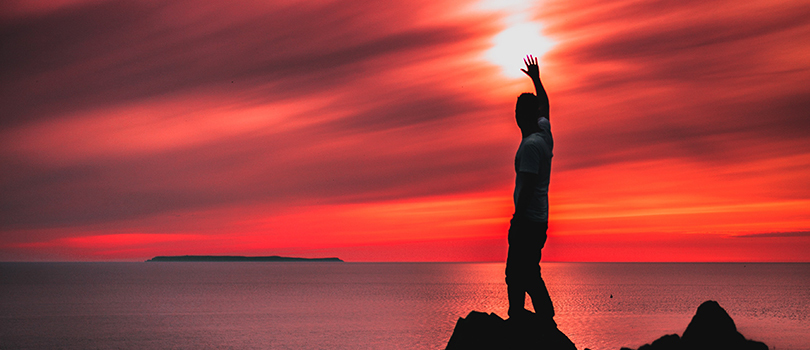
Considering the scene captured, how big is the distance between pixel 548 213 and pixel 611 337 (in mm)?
60614

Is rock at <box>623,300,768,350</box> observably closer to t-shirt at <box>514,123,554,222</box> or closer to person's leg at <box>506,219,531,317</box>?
person's leg at <box>506,219,531,317</box>

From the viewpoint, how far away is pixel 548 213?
28.2 feet

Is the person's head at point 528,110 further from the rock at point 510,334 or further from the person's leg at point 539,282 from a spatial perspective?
the rock at point 510,334

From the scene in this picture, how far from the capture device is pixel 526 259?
28.3 ft

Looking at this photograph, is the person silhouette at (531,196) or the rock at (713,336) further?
the rock at (713,336)

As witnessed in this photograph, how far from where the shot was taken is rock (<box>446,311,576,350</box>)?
30.5 ft

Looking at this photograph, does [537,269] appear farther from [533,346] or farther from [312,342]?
[312,342]

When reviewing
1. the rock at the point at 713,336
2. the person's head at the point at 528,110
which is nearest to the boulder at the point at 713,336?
the rock at the point at 713,336

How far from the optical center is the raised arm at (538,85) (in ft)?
28.9

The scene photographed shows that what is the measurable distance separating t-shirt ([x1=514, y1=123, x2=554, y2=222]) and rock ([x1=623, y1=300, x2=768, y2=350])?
42.6ft

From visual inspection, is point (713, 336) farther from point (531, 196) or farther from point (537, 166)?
point (537, 166)

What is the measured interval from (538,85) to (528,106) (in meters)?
0.42

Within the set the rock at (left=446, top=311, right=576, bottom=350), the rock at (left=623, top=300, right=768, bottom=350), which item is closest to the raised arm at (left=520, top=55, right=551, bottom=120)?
the rock at (left=446, top=311, right=576, bottom=350)

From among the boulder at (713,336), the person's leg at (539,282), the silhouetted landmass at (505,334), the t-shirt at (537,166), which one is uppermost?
the t-shirt at (537,166)
